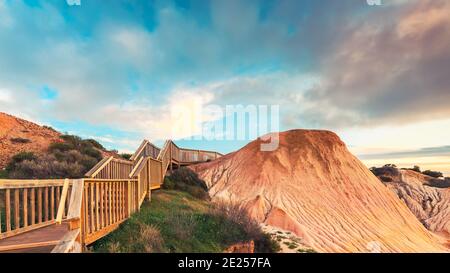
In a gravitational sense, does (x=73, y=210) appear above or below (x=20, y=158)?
below

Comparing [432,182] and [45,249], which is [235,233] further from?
[432,182]

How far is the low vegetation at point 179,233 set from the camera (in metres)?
5.22

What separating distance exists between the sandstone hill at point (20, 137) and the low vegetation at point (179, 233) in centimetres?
910

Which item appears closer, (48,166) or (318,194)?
(48,166)

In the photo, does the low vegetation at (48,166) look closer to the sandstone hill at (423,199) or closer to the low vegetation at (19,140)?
the low vegetation at (19,140)

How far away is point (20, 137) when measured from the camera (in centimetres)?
1580

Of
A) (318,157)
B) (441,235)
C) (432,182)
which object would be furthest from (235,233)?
(432,182)

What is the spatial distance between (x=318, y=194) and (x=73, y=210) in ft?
56.5

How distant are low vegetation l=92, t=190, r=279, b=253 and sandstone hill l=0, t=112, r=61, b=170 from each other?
9.10 metres

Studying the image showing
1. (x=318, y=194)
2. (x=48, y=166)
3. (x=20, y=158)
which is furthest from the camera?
(x=318, y=194)

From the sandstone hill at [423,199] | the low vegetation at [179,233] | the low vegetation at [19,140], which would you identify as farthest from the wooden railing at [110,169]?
the sandstone hill at [423,199]

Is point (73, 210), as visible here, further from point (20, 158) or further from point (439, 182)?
point (439, 182)

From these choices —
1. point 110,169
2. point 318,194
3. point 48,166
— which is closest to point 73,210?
point 110,169
